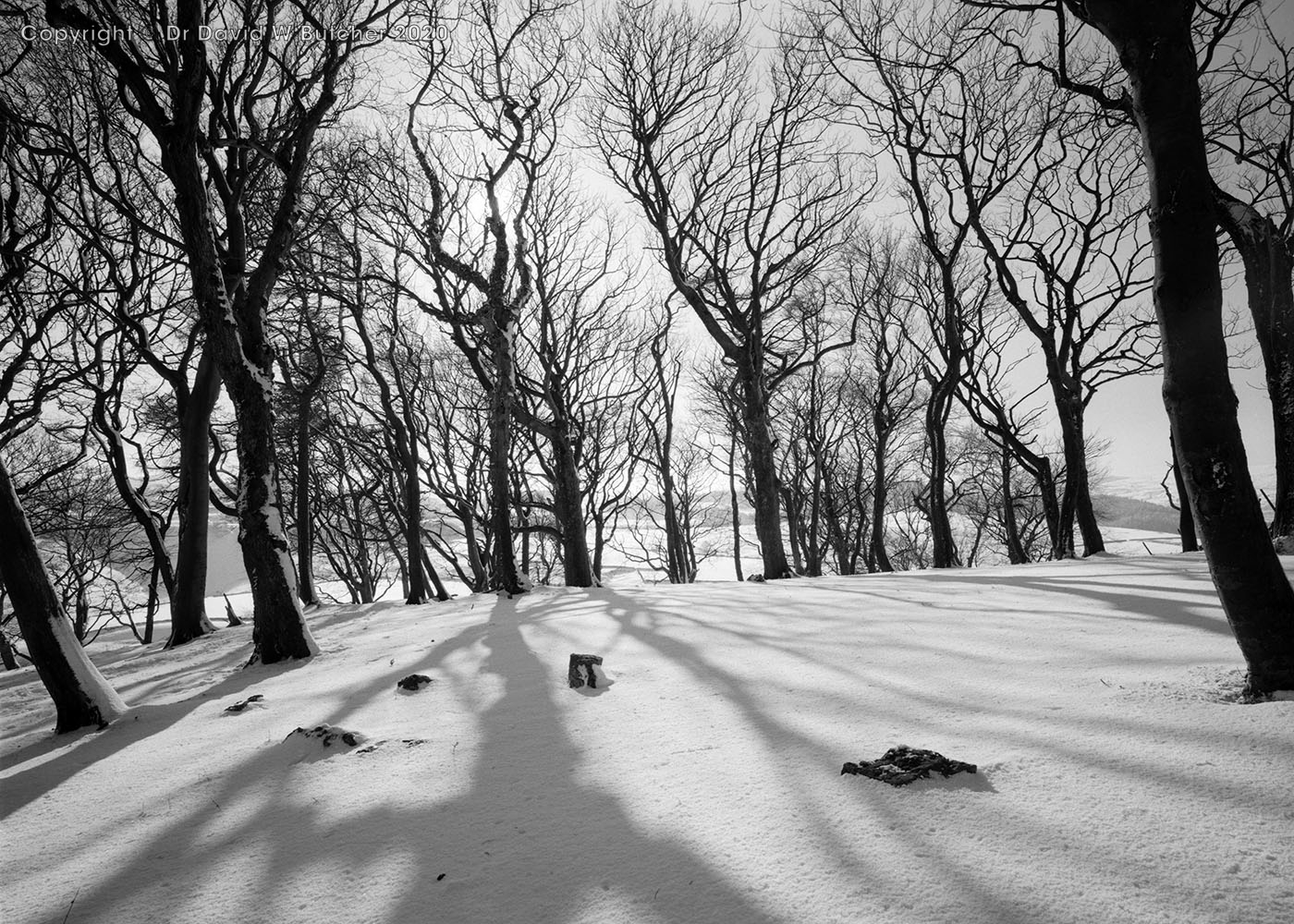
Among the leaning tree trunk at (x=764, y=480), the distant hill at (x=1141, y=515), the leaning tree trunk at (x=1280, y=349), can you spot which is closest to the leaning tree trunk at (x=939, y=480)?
the leaning tree trunk at (x=764, y=480)

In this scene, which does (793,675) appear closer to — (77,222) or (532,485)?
(77,222)

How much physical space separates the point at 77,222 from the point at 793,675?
1385cm

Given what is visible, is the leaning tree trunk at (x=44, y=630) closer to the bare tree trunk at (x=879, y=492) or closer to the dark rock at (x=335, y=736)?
the dark rock at (x=335, y=736)

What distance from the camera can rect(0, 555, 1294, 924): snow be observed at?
4.62ft

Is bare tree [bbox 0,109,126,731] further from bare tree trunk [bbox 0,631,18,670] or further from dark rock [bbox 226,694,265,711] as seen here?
bare tree trunk [bbox 0,631,18,670]

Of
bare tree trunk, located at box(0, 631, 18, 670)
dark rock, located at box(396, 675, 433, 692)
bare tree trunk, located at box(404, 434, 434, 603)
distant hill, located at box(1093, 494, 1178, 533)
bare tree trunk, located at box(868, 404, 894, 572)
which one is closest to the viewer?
dark rock, located at box(396, 675, 433, 692)

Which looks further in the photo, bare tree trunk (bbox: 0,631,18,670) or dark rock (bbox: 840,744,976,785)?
bare tree trunk (bbox: 0,631,18,670)

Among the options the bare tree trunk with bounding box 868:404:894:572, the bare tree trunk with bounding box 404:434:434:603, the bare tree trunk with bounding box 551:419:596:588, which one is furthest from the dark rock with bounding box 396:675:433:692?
the bare tree trunk with bounding box 868:404:894:572

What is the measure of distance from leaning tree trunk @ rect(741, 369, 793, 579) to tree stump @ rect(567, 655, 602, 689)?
6.48 metres

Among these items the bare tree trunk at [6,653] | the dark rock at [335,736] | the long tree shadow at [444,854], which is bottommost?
the bare tree trunk at [6,653]

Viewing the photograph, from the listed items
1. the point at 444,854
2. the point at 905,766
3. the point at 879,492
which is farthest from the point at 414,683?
the point at 879,492

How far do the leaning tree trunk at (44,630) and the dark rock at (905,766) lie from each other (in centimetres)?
485

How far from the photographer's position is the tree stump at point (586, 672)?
3416 mm

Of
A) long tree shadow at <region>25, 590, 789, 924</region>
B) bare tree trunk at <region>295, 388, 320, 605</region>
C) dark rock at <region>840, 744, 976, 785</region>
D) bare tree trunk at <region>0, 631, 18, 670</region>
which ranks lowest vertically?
bare tree trunk at <region>0, 631, 18, 670</region>
